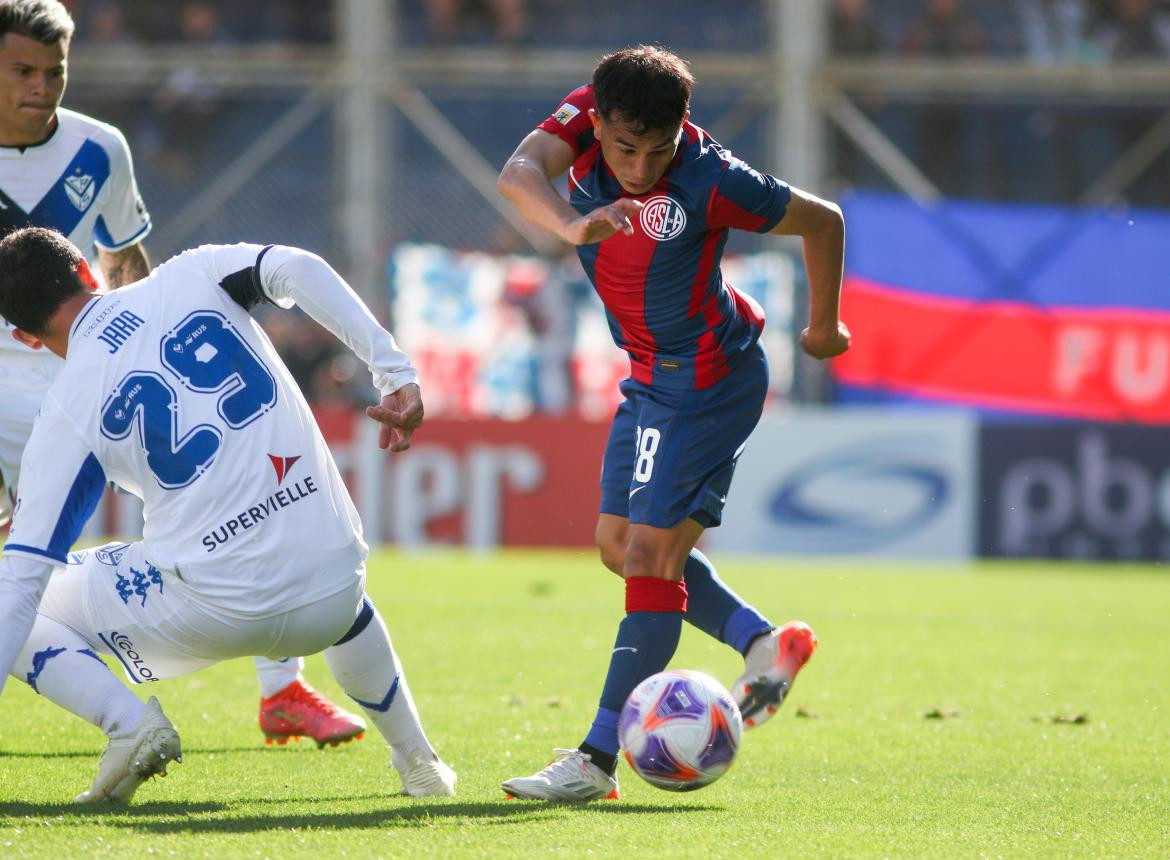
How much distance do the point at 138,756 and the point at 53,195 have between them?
89.9 inches

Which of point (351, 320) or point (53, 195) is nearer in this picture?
point (351, 320)

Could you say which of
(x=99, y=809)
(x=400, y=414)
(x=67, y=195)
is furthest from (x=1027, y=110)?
(x=99, y=809)

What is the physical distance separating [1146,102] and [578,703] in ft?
41.6

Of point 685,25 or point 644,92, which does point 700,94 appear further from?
point 644,92

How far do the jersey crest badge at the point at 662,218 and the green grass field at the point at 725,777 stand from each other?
63.1 inches

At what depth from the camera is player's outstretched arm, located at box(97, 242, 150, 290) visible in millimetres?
5941

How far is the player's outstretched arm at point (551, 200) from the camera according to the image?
4.26 meters

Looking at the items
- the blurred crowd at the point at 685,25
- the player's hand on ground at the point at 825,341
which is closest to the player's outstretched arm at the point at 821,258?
the player's hand on ground at the point at 825,341

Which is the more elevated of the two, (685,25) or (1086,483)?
(685,25)

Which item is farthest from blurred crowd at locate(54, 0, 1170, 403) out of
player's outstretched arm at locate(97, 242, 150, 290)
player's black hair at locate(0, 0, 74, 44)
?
player's black hair at locate(0, 0, 74, 44)

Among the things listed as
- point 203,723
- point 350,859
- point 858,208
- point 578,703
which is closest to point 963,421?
point 858,208

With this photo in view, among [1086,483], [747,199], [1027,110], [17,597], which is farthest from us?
[1027,110]

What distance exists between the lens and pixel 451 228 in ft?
55.6

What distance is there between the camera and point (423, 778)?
15.2 ft
